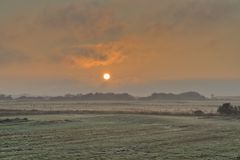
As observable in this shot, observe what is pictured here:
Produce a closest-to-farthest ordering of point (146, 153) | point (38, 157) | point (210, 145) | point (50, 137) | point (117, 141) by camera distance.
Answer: point (38, 157), point (146, 153), point (210, 145), point (117, 141), point (50, 137)

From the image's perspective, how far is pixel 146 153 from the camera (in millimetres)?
25625

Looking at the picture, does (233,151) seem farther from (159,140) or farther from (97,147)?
(97,147)

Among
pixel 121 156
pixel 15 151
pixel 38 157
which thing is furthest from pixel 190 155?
pixel 15 151

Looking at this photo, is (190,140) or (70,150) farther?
(190,140)

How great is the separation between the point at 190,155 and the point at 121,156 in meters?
5.09

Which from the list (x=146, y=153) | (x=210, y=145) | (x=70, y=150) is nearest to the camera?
(x=146, y=153)

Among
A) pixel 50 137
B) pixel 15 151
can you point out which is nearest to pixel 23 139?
pixel 50 137

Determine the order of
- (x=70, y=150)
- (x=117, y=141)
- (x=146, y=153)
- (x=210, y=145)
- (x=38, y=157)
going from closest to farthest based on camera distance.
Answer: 1. (x=38, y=157)
2. (x=146, y=153)
3. (x=70, y=150)
4. (x=210, y=145)
5. (x=117, y=141)

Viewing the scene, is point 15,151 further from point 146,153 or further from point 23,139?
point 146,153

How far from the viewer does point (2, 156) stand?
24.2 meters

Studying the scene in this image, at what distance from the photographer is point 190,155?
2473 cm

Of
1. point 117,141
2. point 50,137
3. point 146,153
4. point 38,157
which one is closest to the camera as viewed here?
point 38,157

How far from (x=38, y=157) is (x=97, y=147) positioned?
20.3 feet

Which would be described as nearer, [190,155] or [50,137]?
[190,155]
